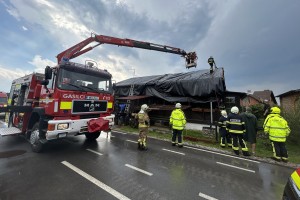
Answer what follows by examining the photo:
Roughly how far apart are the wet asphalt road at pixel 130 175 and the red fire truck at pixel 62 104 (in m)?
0.75

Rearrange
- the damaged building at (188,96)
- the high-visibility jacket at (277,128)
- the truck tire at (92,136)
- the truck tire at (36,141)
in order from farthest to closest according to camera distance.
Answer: the damaged building at (188,96), the truck tire at (92,136), the high-visibility jacket at (277,128), the truck tire at (36,141)

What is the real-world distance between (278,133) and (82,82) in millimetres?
6964

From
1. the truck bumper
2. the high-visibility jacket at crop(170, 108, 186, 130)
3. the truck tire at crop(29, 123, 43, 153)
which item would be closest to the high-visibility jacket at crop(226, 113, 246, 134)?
the high-visibility jacket at crop(170, 108, 186, 130)

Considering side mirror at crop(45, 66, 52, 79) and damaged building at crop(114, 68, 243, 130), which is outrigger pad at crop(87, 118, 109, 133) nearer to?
side mirror at crop(45, 66, 52, 79)

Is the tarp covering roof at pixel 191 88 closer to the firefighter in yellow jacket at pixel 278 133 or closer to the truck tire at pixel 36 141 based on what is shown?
the firefighter in yellow jacket at pixel 278 133

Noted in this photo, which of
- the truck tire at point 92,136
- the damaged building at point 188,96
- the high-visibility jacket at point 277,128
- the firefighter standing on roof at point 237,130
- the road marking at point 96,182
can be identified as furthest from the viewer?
the damaged building at point 188,96

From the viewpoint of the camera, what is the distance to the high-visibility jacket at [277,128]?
5.32 meters

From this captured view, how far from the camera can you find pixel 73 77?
514 centimetres

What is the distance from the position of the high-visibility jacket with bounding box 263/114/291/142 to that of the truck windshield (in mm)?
6064

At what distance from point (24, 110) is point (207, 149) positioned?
7.31 metres

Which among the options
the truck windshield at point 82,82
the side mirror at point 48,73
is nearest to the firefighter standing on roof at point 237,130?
the truck windshield at point 82,82

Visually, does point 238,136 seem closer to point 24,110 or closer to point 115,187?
point 115,187

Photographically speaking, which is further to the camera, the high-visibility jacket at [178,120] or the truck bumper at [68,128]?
the high-visibility jacket at [178,120]

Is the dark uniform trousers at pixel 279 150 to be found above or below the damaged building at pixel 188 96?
below
